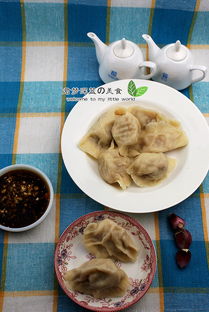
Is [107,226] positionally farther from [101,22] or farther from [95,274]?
[101,22]

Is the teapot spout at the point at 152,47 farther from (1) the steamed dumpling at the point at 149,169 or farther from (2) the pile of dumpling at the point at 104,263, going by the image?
(2) the pile of dumpling at the point at 104,263

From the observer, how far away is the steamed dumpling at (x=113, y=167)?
55.7 inches

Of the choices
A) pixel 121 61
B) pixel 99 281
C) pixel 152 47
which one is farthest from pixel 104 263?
pixel 152 47

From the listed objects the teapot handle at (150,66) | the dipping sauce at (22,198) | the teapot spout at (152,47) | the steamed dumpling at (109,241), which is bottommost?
the steamed dumpling at (109,241)

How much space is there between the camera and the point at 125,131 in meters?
1.48

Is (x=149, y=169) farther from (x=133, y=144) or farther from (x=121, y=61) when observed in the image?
(x=121, y=61)

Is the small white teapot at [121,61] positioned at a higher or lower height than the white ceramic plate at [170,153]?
higher

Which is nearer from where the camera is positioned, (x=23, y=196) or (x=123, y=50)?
(x=23, y=196)

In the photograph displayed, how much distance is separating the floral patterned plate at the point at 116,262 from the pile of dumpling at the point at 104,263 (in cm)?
2

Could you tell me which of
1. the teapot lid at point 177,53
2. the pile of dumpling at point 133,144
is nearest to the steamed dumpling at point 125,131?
the pile of dumpling at point 133,144

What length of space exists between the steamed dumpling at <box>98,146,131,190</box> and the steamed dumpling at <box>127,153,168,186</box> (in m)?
0.03

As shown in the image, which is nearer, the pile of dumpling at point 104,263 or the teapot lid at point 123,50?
the pile of dumpling at point 104,263

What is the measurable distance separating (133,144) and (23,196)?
18.6 inches

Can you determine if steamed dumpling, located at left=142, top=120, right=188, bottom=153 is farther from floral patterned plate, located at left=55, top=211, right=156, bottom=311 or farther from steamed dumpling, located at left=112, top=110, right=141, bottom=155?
floral patterned plate, located at left=55, top=211, right=156, bottom=311
